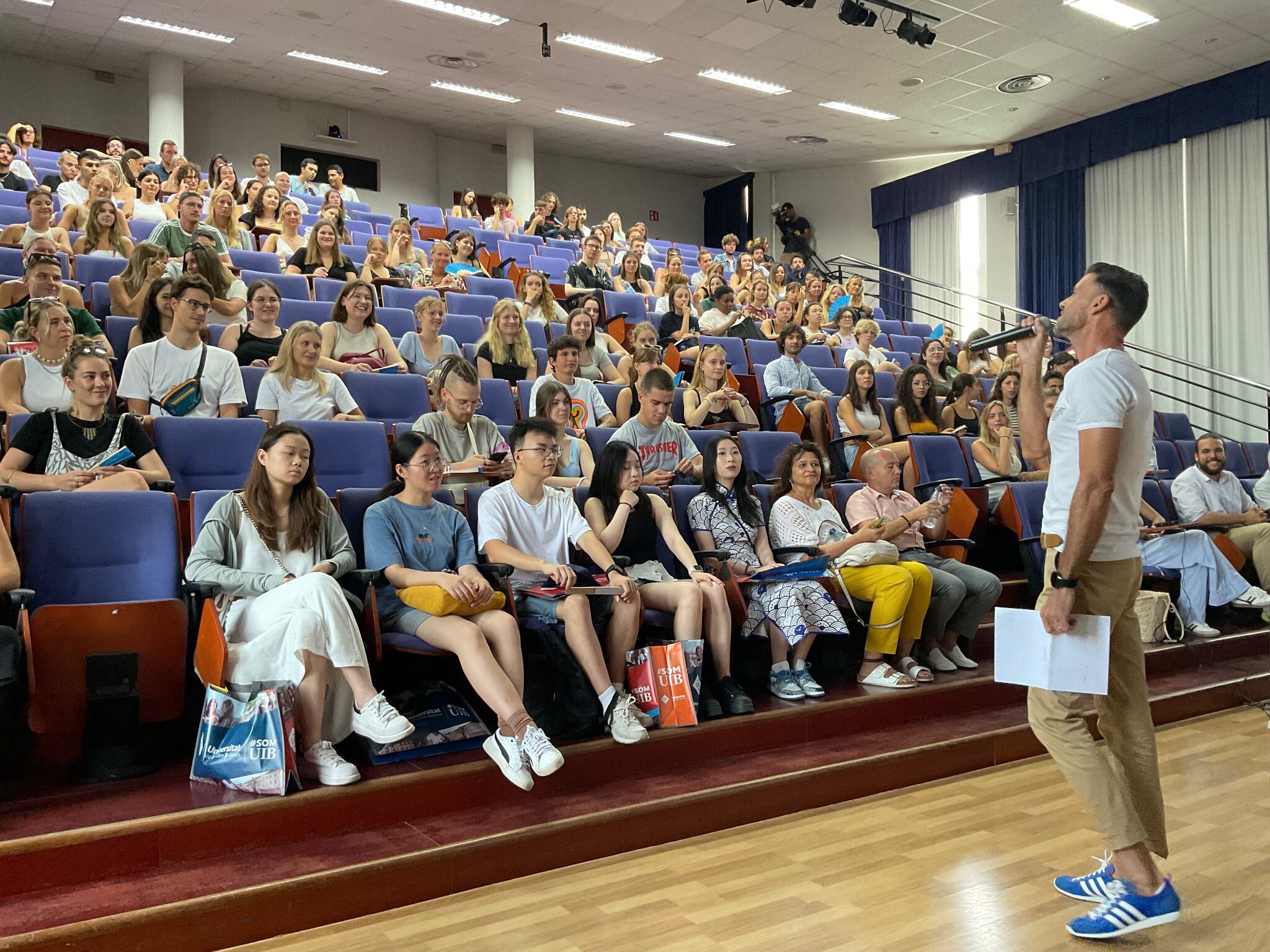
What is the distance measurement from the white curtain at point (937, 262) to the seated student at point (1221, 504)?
18.9 ft

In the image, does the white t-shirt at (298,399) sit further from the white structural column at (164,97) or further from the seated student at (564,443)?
the white structural column at (164,97)

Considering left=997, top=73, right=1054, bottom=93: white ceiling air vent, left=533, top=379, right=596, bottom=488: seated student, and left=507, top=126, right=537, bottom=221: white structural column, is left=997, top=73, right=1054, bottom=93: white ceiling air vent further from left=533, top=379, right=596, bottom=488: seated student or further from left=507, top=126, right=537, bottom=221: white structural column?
left=533, top=379, right=596, bottom=488: seated student

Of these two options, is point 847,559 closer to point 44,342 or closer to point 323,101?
point 44,342

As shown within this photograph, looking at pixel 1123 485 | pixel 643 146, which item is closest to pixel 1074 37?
pixel 643 146

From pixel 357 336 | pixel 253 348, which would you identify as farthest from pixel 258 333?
pixel 357 336

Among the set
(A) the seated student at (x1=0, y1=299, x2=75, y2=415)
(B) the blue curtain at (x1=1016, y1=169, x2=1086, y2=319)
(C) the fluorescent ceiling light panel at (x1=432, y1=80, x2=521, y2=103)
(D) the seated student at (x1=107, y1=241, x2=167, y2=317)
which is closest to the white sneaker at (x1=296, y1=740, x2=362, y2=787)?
(A) the seated student at (x1=0, y1=299, x2=75, y2=415)

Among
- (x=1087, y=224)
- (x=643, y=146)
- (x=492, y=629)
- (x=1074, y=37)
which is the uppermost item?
(x=643, y=146)

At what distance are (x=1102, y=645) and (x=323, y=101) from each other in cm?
1086

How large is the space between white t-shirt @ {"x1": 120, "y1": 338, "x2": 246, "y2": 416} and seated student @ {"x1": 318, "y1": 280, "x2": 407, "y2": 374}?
2.25 ft

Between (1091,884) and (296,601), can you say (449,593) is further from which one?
(1091,884)

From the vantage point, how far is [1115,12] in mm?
6797

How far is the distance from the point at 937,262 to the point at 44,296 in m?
9.20

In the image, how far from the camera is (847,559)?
3.15 meters

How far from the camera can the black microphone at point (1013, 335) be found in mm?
1885
